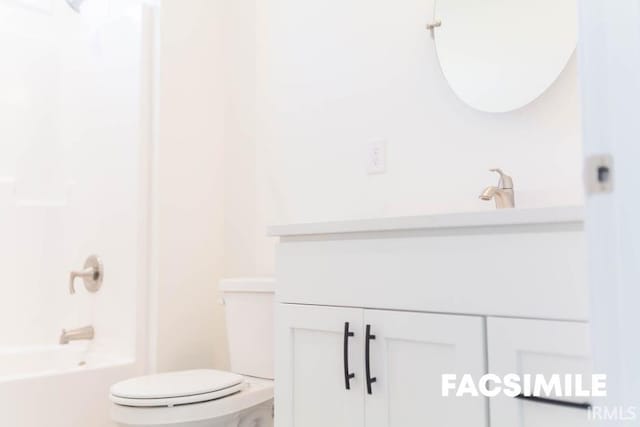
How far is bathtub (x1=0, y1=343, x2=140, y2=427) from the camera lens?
1634 millimetres

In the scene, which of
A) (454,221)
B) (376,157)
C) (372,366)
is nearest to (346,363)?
(372,366)

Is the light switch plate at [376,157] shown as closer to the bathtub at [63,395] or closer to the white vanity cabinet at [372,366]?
the white vanity cabinet at [372,366]

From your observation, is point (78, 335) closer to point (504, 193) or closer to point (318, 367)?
point (318, 367)

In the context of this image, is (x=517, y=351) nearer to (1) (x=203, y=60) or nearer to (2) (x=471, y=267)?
(2) (x=471, y=267)

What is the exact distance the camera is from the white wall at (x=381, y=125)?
1371 mm

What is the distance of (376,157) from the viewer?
5.69 ft

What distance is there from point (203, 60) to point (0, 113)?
3.82ft

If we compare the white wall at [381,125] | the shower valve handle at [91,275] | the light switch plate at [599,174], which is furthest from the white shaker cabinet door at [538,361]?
the shower valve handle at [91,275]

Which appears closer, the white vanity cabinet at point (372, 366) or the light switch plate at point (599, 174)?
the light switch plate at point (599, 174)

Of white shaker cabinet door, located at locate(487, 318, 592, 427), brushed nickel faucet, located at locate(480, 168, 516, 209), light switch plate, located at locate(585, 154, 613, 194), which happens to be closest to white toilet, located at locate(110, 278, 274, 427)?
brushed nickel faucet, located at locate(480, 168, 516, 209)

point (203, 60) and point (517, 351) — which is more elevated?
point (203, 60)

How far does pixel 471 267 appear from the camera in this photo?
90 centimetres

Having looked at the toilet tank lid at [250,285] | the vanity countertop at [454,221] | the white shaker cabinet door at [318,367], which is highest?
the vanity countertop at [454,221]

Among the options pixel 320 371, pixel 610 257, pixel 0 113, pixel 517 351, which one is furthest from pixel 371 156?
pixel 0 113
